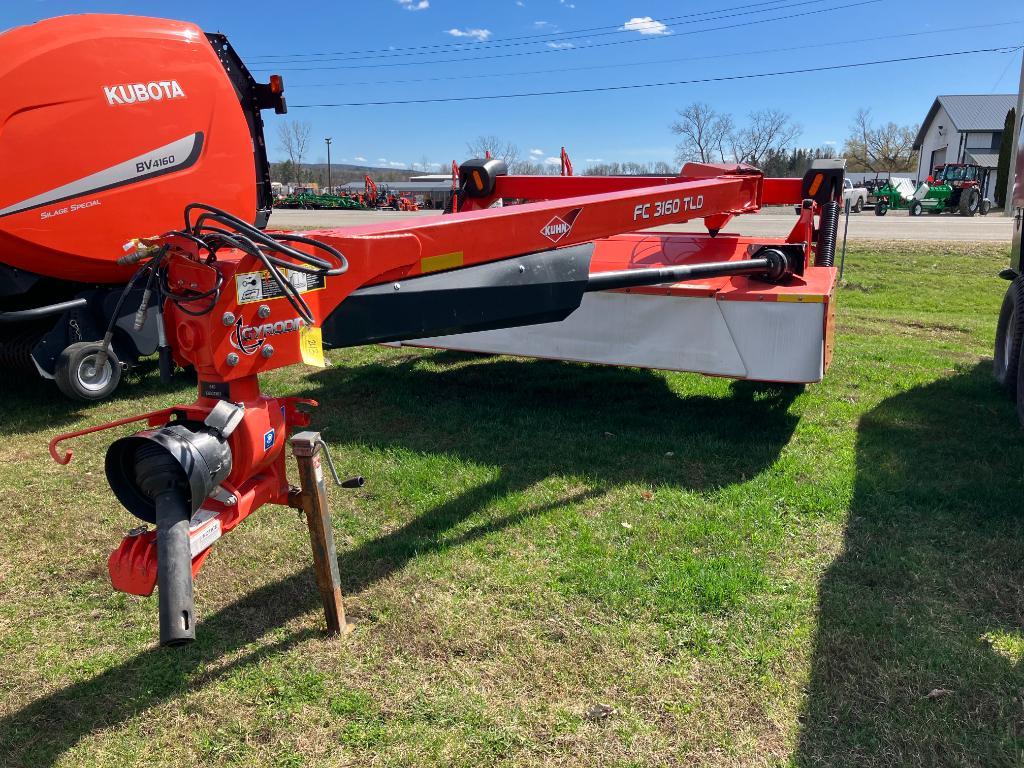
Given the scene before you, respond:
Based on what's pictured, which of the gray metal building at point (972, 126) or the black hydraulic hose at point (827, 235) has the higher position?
the gray metal building at point (972, 126)

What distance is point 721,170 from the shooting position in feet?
17.1

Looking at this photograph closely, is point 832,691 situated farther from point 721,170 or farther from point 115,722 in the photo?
point 721,170

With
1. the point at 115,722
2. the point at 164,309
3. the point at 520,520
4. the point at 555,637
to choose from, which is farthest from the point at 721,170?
the point at 115,722

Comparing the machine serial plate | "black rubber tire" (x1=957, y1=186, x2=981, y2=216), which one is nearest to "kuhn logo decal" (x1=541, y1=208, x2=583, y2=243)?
the machine serial plate

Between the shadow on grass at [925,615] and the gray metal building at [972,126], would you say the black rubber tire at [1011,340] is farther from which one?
the gray metal building at [972,126]

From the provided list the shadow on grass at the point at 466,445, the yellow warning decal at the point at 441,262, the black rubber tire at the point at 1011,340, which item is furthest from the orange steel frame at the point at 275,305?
the black rubber tire at the point at 1011,340

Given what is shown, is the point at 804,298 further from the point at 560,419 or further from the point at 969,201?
the point at 969,201

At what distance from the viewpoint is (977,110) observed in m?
57.2

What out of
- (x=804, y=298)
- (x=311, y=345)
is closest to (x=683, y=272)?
(x=804, y=298)

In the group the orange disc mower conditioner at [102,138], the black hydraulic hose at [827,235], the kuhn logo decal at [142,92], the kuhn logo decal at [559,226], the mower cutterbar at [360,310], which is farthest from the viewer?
the black hydraulic hose at [827,235]

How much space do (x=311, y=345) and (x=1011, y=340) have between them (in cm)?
489

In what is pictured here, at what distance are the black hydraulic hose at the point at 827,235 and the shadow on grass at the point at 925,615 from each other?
1.39m

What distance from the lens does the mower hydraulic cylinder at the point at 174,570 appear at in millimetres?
2039

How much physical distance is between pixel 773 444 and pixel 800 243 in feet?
4.07
